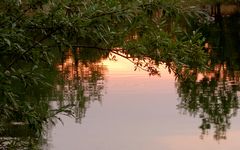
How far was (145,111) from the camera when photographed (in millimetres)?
20672

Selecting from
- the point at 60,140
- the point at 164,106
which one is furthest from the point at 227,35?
the point at 60,140

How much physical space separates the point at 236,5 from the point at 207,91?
163 ft

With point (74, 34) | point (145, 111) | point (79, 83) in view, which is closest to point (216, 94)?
point (145, 111)

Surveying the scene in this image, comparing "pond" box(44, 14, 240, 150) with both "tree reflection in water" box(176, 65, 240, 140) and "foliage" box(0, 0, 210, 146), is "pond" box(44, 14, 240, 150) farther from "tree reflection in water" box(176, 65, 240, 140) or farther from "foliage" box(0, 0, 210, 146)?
"foliage" box(0, 0, 210, 146)

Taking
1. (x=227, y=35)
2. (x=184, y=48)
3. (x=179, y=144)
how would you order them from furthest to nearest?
(x=227, y=35)
(x=179, y=144)
(x=184, y=48)

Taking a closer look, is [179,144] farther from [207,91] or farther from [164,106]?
[207,91]

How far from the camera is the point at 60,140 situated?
56.3 feet

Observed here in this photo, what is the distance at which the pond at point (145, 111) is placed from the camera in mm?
16812

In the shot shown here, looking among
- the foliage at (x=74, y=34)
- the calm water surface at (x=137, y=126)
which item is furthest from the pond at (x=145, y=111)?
the foliage at (x=74, y=34)

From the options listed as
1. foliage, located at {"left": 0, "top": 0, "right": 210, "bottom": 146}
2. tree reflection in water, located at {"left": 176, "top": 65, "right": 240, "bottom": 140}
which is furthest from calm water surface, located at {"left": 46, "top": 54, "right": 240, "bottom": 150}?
foliage, located at {"left": 0, "top": 0, "right": 210, "bottom": 146}

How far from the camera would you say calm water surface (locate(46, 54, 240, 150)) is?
16.5 m

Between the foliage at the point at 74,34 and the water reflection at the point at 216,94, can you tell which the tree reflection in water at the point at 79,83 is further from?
the foliage at the point at 74,34

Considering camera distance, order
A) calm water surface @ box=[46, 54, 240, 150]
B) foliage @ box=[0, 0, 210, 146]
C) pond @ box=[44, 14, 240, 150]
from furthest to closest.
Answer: pond @ box=[44, 14, 240, 150], calm water surface @ box=[46, 54, 240, 150], foliage @ box=[0, 0, 210, 146]

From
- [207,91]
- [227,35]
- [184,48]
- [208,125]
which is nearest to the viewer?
[184,48]
